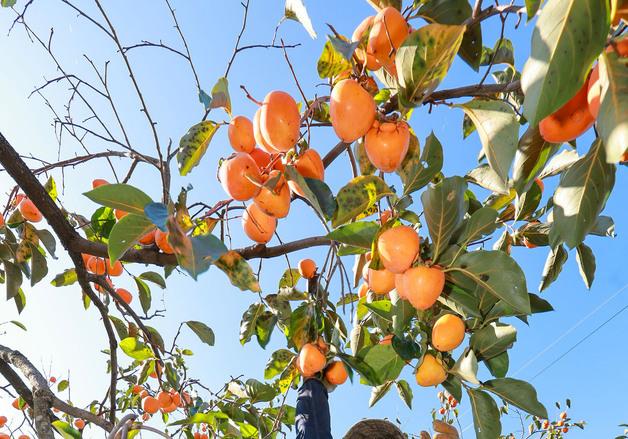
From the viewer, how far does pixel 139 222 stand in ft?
3.25

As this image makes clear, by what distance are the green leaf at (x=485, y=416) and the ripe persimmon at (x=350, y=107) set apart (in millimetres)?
769

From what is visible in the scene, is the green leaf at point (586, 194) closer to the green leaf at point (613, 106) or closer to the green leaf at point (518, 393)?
the green leaf at point (613, 106)

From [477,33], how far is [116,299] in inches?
53.7

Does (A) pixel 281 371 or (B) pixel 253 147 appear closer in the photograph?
(B) pixel 253 147

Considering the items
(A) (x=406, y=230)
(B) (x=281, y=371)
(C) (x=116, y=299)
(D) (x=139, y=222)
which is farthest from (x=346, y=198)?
(C) (x=116, y=299)

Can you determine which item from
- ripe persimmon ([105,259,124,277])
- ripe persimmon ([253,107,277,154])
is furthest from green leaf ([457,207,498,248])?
ripe persimmon ([105,259,124,277])

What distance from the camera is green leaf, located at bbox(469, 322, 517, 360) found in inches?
50.6

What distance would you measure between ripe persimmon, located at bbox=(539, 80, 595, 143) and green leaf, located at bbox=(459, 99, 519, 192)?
0.06 m

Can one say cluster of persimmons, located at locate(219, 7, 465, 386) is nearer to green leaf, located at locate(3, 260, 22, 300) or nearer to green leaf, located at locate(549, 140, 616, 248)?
green leaf, located at locate(549, 140, 616, 248)

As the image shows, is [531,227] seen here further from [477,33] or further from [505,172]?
[505,172]

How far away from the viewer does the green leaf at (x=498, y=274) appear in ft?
3.26

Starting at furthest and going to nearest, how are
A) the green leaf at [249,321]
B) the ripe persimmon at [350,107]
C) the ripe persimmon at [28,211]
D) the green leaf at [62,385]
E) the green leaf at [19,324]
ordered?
the green leaf at [62,385], the green leaf at [19,324], the ripe persimmon at [28,211], the green leaf at [249,321], the ripe persimmon at [350,107]

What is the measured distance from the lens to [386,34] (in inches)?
35.8

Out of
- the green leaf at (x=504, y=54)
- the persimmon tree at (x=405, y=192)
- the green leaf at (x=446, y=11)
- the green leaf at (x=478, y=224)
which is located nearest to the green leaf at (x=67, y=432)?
the persimmon tree at (x=405, y=192)
